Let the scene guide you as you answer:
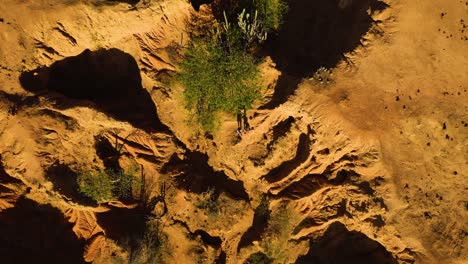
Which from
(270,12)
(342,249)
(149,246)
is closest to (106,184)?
(149,246)

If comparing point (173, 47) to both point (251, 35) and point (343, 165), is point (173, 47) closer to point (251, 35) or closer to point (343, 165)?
point (251, 35)

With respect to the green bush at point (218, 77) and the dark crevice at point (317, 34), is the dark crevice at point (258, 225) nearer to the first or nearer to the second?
the green bush at point (218, 77)

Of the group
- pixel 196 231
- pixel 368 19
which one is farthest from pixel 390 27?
pixel 196 231

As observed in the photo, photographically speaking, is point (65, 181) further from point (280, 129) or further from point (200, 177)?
point (280, 129)

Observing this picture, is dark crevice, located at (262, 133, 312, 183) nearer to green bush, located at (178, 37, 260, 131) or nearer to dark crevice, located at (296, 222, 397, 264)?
green bush, located at (178, 37, 260, 131)

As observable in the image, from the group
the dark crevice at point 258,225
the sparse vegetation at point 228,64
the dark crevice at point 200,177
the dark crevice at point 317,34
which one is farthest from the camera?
the dark crevice at point 258,225

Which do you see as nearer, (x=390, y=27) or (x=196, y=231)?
(x=390, y=27)

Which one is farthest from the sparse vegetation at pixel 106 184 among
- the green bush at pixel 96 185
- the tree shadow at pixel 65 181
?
the tree shadow at pixel 65 181
